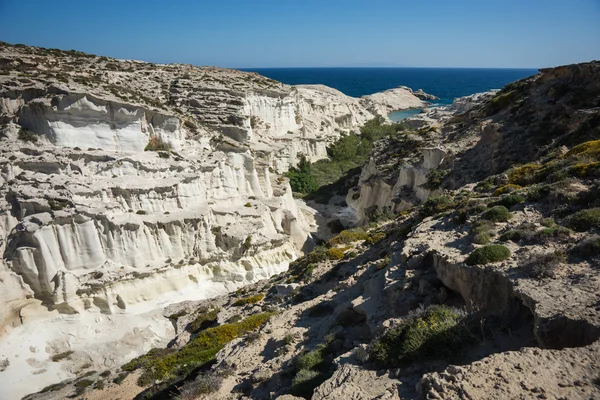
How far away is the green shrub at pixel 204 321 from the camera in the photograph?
19578 mm

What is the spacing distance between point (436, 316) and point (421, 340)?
0.81 m

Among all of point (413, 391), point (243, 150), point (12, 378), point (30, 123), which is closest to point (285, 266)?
point (243, 150)

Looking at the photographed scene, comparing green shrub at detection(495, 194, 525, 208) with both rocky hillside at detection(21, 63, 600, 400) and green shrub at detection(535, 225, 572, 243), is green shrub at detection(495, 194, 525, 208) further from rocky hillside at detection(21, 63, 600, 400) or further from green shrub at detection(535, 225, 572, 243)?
green shrub at detection(535, 225, 572, 243)

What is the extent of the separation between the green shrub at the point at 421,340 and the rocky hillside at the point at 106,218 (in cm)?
1681

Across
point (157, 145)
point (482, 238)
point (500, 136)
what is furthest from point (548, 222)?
point (157, 145)

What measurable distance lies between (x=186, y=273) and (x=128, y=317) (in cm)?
493

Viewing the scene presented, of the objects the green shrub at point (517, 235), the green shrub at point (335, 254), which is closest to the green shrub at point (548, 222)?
the green shrub at point (517, 235)

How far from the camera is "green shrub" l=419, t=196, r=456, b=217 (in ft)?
55.4

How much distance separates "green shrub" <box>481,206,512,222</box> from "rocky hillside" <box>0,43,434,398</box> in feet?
59.7

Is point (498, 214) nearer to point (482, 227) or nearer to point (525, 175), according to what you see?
point (482, 227)

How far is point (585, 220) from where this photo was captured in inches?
390

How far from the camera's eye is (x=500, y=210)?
12.6 meters

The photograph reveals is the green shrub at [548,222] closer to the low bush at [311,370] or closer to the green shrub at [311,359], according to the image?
the low bush at [311,370]

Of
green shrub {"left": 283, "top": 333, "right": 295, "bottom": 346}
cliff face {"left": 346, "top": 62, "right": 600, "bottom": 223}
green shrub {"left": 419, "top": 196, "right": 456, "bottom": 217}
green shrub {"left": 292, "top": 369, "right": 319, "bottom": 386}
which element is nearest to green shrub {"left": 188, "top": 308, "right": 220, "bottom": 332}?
green shrub {"left": 283, "top": 333, "right": 295, "bottom": 346}
